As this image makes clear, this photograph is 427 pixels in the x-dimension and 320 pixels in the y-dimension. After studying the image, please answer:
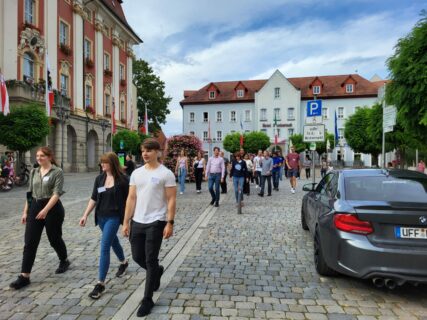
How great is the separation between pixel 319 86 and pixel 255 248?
62812mm

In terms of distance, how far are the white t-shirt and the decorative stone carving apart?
85.2ft

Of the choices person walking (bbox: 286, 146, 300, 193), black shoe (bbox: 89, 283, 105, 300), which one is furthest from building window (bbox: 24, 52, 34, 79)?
black shoe (bbox: 89, 283, 105, 300)

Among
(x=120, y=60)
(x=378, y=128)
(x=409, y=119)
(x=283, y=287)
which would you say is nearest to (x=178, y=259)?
(x=283, y=287)

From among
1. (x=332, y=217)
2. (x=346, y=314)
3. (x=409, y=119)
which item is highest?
(x=409, y=119)

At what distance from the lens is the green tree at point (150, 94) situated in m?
61.9

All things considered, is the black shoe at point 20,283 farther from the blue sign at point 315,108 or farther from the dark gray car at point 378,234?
the blue sign at point 315,108

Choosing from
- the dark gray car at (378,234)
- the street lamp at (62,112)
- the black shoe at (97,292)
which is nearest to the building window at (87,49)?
the street lamp at (62,112)

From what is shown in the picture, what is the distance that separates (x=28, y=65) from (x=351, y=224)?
28.0 m

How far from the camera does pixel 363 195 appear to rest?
15.6ft

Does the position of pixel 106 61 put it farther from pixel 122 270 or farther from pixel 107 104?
pixel 122 270

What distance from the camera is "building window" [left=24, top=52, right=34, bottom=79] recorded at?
87.8ft

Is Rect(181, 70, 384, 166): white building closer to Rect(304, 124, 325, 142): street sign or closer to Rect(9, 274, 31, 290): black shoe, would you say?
Rect(304, 124, 325, 142): street sign

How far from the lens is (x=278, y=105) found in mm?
65125

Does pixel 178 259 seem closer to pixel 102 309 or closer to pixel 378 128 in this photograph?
pixel 102 309
